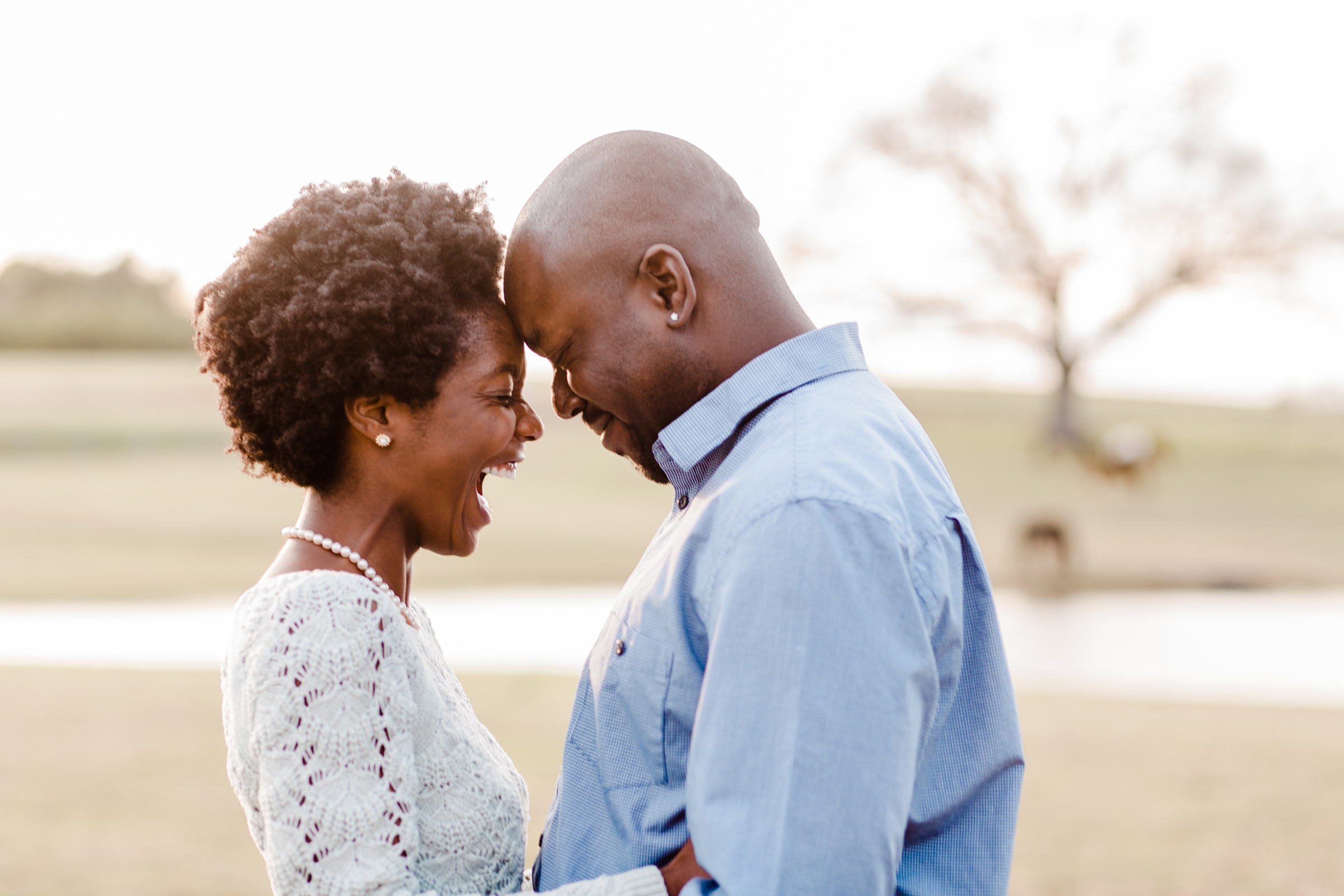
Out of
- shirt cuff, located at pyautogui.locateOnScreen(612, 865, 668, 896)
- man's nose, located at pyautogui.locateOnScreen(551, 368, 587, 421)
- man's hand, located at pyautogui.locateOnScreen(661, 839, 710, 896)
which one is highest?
man's nose, located at pyautogui.locateOnScreen(551, 368, 587, 421)

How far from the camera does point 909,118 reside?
19.0m

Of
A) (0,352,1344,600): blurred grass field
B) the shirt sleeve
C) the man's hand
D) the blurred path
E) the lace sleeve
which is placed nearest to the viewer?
the shirt sleeve

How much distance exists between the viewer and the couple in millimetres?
1180

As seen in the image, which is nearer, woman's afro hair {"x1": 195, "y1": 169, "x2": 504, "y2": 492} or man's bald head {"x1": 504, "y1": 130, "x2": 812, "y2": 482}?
man's bald head {"x1": 504, "y1": 130, "x2": 812, "y2": 482}

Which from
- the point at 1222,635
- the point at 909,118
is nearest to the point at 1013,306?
the point at 909,118

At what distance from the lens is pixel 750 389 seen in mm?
1485

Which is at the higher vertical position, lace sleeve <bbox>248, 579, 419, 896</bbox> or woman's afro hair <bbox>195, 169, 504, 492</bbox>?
woman's afro hair <bbox>195, 169, 504, 492</bbox>

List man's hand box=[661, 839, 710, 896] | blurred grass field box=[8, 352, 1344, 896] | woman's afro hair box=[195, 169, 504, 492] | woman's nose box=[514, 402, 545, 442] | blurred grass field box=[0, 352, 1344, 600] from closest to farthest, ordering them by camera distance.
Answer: man's hand box=[661, 839, 710, 896], woman's afro hair box=[195, 169, 504, 492], woman's nose box=[514, 402, 545, 442], blurred grass field box=[8, 352, 1344, 896], blurred grass field box=[0, 352, 1344, 600]

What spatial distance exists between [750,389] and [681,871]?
608 millimetres

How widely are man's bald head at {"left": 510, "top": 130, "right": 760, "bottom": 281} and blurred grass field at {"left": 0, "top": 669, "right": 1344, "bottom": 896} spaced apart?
3.44 m

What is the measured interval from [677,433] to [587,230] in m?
0.30

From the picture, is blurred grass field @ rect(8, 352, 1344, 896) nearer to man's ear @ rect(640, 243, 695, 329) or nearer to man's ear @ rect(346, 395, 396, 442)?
man's ear @ rect(346, 395, 396, 442)

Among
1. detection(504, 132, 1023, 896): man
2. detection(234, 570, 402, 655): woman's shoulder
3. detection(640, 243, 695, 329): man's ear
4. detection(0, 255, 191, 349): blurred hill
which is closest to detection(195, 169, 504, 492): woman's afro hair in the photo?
detection(504, 132, 1023, 896): man

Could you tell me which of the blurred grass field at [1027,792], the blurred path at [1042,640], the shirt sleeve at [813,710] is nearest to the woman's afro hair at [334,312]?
the shirt sleeve at [813,710]
